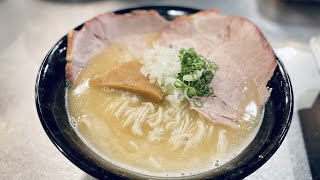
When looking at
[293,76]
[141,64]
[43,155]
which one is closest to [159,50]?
[141,64]

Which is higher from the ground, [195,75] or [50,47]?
[195,75]

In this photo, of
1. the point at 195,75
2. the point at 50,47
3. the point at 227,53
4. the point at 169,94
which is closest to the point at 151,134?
the point at 169,94

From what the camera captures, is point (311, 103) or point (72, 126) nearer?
point (72, 126)

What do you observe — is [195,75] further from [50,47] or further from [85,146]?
[50,47]

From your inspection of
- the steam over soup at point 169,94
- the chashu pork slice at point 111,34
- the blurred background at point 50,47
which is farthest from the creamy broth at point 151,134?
the blurred background at point 50,47

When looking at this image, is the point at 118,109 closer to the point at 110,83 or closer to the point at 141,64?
the point at 110,83
